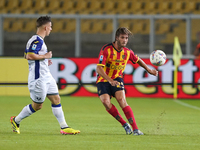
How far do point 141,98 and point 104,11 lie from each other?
557 cm

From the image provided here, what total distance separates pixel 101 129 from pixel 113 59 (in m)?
1.31

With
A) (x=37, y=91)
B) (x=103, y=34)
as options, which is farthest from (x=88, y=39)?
(x=37, y=91)

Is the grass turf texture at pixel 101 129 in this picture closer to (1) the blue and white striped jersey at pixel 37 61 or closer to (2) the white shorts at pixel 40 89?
(2) the white shorts at pixel 40 89

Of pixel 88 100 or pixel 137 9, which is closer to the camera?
pixel 88 100

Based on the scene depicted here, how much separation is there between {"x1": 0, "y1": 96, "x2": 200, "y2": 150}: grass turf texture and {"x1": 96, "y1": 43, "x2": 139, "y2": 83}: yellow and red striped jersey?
3.12 feet

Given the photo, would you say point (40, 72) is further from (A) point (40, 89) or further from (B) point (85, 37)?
(B) point (85, 37)

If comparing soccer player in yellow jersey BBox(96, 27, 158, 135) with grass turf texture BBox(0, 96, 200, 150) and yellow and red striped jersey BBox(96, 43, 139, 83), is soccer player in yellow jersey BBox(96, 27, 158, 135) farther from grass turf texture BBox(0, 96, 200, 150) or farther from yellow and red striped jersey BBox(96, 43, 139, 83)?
grass turf texture BBox(0, 96, 200, 150)

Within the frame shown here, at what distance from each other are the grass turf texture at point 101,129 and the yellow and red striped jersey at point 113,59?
0.95m

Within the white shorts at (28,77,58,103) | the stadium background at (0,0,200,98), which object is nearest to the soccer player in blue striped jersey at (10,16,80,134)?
the white shorts at (28,77,58,103)

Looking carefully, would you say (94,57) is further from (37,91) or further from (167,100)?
(37,91)

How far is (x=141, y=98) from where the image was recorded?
46.8 feet

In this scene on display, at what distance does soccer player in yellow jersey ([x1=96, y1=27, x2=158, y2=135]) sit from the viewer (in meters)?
6.69

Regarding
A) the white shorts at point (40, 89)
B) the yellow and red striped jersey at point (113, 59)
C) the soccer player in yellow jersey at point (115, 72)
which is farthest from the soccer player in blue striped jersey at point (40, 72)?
the yellow and red striped jersey at point (113, 59)

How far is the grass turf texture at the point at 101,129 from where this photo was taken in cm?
569
